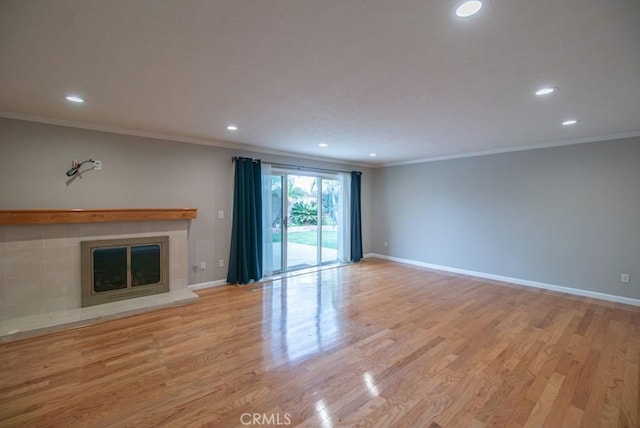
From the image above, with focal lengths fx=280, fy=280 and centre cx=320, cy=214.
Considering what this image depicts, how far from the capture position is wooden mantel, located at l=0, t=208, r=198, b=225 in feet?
10.4

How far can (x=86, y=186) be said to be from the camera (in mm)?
3764

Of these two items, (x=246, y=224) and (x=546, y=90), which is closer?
(x=546, y=90)

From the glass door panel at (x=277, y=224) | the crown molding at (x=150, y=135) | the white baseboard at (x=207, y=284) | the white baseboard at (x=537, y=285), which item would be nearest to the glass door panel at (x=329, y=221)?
the crown molding at (x=150, y=135)

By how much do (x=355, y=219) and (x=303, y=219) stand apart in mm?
1463

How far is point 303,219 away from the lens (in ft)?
20.2

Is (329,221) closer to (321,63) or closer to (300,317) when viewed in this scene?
(300,317)

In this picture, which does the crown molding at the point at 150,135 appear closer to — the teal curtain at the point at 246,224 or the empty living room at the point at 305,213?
the empty living room at the point at 305,213

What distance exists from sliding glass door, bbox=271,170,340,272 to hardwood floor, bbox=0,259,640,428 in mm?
1889

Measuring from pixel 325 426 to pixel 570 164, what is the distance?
529 cm

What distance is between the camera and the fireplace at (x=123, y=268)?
143 inches

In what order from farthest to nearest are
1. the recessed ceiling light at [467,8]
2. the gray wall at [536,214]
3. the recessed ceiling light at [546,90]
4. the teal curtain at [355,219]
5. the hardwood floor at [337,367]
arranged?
the teal curtain at [355,219] < the gray wall at [536,214] < the recessed ceiling light at [546,90] < the hardwood floor at [337,367] < the recessed ceiling light at [467,8]

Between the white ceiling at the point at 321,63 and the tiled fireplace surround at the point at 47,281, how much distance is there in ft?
4.67

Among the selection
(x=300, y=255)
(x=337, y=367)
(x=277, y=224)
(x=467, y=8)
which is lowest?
(x=337, y=367)

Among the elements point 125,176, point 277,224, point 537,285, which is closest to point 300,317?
point 277,224
